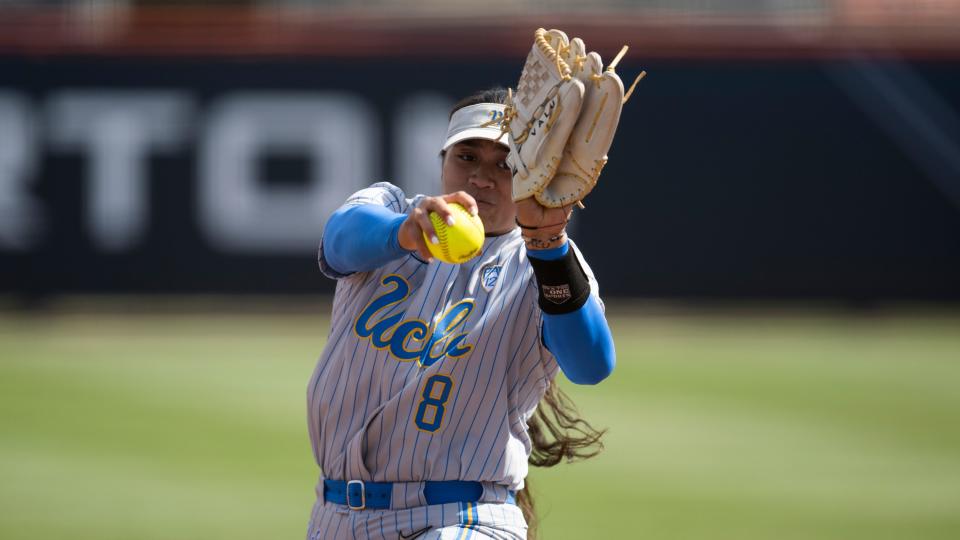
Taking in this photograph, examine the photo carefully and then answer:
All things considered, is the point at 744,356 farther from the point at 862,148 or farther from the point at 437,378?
the point at 437,378

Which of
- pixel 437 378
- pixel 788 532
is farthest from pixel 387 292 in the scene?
pixel 788 532

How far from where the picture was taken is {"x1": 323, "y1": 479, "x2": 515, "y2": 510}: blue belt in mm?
3137

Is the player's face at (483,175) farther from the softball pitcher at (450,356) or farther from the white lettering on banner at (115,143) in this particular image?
the white lettering on banner at (115,143)

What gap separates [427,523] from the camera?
10.2ft

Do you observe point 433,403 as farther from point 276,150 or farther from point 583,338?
point 276,150

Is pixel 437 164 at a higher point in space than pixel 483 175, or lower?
higher

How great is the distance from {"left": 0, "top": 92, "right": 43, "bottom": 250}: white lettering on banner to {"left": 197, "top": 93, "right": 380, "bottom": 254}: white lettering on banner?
1724mm

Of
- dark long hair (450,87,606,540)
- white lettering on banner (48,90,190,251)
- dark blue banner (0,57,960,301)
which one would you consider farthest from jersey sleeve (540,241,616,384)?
white lettering on banner (48,90,190,251)

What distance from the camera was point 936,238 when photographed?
47.2ft

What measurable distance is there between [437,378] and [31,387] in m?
7.32

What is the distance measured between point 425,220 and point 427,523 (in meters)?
0.80

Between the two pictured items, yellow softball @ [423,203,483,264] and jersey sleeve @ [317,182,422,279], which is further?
jersey sleeve @ [317,182,422,279]

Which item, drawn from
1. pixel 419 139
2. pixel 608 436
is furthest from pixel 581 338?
pixel 419 139

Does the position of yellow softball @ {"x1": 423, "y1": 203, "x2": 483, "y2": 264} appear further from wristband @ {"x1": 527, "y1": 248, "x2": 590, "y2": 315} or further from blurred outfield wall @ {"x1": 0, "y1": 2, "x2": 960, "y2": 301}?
blurred outfield wall @ {"x1": 0, "y1": 2, "x2": 960, "y2": 301}
